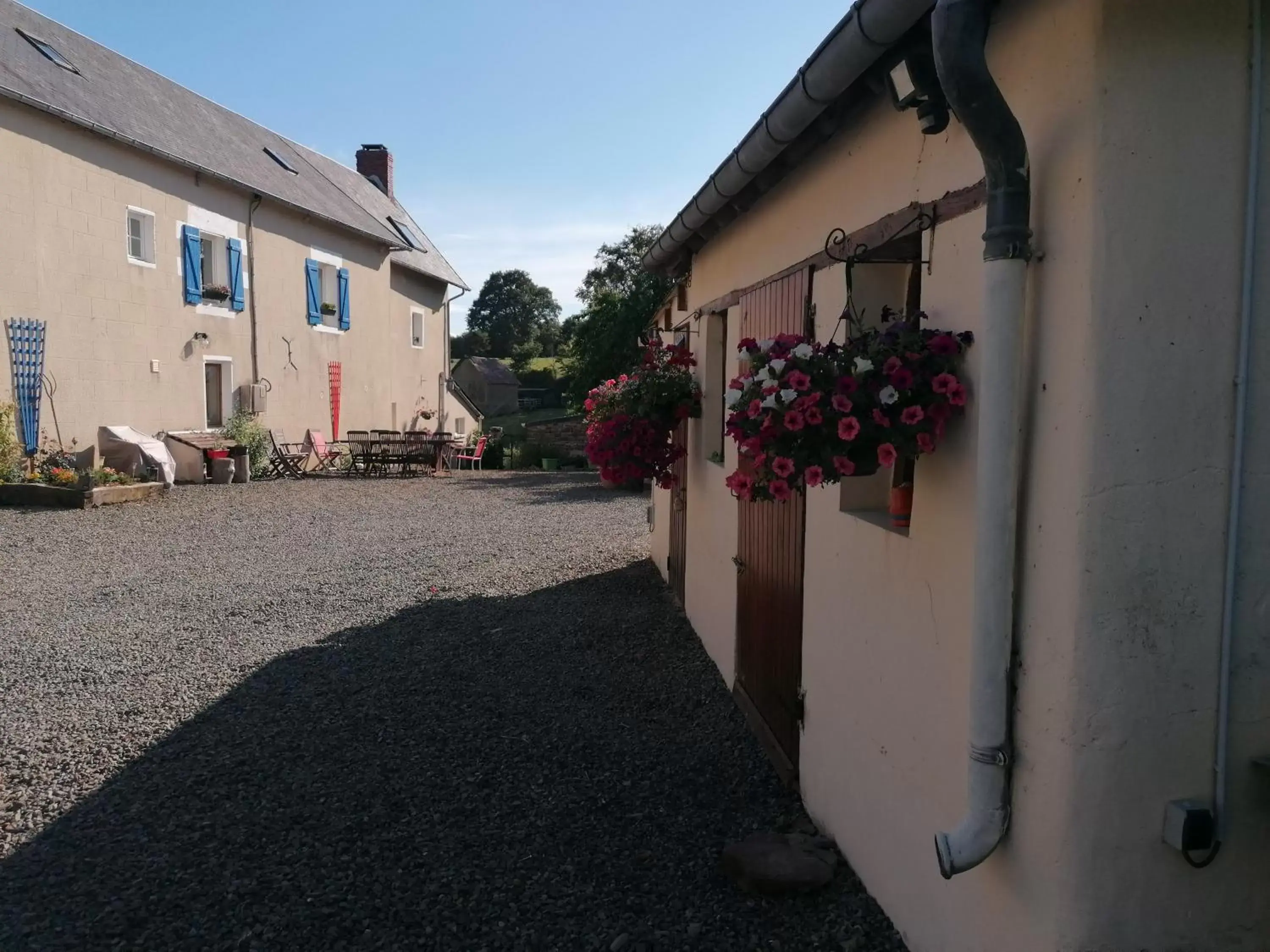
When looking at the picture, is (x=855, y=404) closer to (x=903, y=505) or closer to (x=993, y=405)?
(x=993, y=405)

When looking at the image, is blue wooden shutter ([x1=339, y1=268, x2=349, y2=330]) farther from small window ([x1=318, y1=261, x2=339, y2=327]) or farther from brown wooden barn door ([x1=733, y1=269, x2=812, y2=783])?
brown wooden barn door ([x1=733, y1=269, x2=812, y2=783])

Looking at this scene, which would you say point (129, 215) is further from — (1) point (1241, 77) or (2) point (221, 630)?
(1) point (1241, 77)

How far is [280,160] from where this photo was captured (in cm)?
2067

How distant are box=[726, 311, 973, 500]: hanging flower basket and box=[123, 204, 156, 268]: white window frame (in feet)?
49.4

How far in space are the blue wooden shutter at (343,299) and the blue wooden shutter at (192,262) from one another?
4.37 metres

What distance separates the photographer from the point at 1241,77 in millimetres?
1995

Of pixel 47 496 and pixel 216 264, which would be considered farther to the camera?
pixel 216 264

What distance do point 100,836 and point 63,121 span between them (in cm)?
1312

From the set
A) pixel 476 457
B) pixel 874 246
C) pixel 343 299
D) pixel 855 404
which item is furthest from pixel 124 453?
pixel 855 404

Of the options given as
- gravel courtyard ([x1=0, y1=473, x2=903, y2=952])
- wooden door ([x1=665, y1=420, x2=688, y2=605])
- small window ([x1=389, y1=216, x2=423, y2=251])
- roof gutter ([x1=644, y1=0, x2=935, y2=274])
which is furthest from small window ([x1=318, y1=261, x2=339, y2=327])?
roof gutter ([x1=644, y1=0, x2=935, y2=274])

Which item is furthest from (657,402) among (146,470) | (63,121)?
(63,121)

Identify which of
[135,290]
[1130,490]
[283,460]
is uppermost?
[135,290]

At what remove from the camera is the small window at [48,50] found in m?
14.6

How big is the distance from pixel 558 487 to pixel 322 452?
16.8ft
